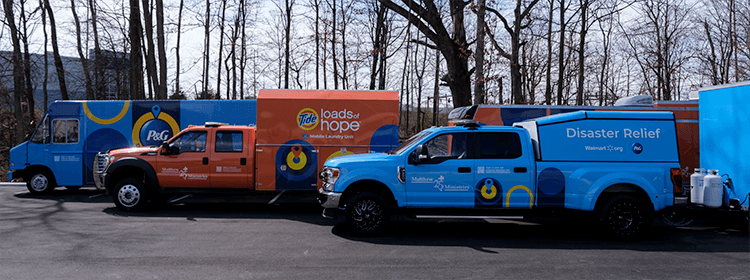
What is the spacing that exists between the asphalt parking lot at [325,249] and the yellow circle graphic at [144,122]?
320 cm

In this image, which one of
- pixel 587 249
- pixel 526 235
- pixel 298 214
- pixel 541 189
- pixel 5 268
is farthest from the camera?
pixel 298 214

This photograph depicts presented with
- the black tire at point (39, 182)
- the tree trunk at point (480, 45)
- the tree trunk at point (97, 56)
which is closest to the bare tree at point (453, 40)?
the tree trunk at point (480, 45)

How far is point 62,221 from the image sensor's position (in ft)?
30.9

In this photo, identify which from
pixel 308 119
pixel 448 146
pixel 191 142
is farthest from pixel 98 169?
pixel 448 146

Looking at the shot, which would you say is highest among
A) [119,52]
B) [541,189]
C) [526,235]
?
[119,52]

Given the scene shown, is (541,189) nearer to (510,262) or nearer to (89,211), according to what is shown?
(510,262)

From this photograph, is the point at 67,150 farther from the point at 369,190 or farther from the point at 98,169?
the point at 369,190

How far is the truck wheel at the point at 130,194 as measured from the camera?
10.5 metres

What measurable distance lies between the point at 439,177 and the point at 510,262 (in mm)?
1983

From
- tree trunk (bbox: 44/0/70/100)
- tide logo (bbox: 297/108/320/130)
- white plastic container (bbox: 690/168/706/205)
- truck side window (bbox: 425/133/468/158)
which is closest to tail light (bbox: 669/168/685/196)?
white plastic container (bbox: 690/168/706/205)

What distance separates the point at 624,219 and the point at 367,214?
4353 millimetres

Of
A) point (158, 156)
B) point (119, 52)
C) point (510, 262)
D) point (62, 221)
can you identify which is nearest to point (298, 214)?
point (158, 156)

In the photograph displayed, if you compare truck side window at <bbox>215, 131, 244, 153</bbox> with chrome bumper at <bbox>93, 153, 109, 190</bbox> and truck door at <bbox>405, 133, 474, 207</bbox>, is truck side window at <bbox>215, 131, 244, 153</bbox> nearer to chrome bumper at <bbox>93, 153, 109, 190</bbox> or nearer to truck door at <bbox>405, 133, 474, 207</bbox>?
chrome bumper at <bbox>93, 153, 109, 190</bbox>

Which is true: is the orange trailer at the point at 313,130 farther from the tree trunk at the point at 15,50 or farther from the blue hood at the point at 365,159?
the tree trunk at the point at 15,50
